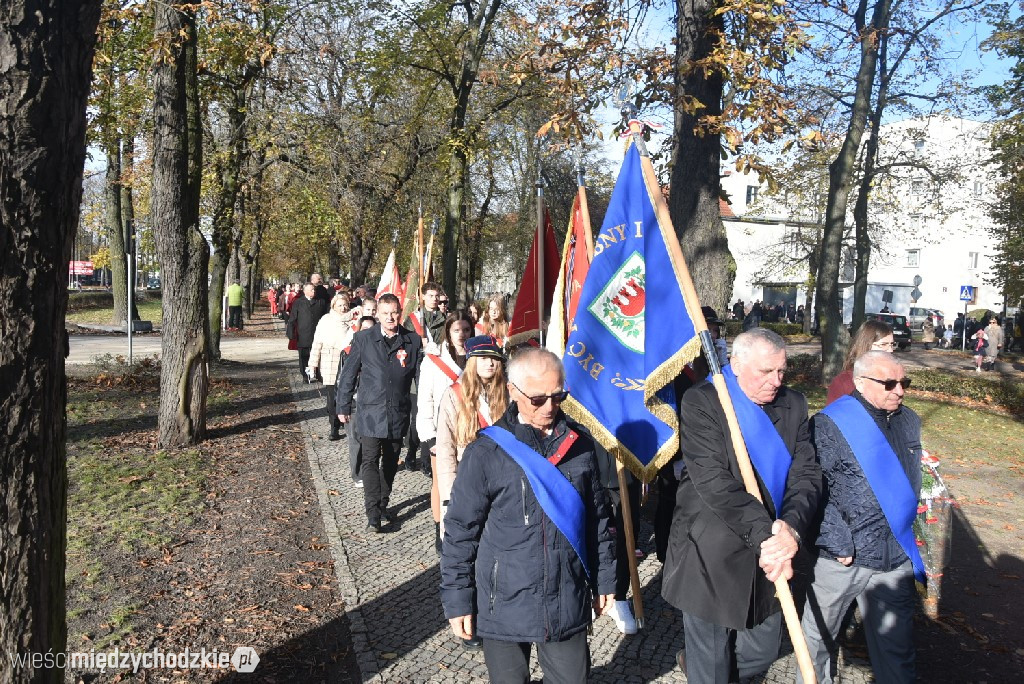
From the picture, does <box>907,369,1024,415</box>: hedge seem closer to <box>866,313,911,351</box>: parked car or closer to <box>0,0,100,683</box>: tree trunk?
<box>866,313,911,351</box>: parked car

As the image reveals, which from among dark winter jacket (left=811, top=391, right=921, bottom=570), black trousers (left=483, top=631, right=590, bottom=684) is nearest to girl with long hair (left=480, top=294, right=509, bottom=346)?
dark winter jacket (left=811, top=391, right=921, bottom=570)

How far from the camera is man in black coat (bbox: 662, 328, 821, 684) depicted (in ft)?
12.1

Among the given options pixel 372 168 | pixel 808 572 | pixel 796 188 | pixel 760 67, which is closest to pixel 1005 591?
pixel 808 572

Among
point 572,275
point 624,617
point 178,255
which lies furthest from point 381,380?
point 178,255

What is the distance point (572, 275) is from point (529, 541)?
389 cm

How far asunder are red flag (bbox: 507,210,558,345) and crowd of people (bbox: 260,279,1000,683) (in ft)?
11.2

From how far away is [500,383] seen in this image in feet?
17.6

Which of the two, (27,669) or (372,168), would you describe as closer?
(27,669)

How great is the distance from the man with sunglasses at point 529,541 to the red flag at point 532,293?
4.54 meters

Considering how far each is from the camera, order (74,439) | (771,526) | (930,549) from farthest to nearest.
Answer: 1. (74,439)
2. (930,549)
3. (771,526)

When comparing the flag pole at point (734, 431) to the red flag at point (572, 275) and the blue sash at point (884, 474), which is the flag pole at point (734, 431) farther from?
the red flag at point (572, 275)

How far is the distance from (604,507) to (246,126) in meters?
17.3

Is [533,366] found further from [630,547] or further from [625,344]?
[630,547]

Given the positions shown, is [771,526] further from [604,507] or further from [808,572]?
[808,572]
